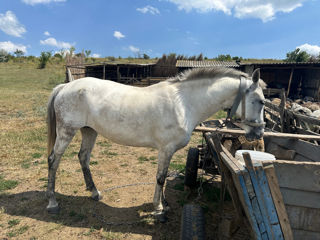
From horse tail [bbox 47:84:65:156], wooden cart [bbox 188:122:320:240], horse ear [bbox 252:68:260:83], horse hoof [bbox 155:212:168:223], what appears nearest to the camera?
wooden cart [bbox 188:122:320:240]

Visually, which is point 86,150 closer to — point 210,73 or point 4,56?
point 210,73

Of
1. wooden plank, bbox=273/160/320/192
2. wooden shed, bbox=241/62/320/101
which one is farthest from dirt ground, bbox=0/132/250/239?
wooden shed, bbox=241/62/320/101

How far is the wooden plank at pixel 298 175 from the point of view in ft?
5.06

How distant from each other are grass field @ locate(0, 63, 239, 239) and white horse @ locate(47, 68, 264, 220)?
33cm

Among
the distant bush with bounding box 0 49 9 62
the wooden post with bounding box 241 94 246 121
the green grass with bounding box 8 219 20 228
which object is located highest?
the distant bush with bounding box 0 49 9 62

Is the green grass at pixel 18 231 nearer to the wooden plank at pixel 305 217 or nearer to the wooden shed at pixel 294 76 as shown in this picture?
the wooden plank at pixel 305 217

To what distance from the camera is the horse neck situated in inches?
112

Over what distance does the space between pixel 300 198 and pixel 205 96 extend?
1712mm

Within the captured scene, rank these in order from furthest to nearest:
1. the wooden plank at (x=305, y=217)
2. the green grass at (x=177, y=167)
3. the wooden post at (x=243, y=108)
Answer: the green grass at (x=177, y=167) → the wooden post at (x=243, y=108) → the wooden plank at (x=305, y=217)

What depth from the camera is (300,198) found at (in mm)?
1619

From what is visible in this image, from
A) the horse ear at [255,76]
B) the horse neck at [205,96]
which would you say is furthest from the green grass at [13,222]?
the horse ear at [255,76]

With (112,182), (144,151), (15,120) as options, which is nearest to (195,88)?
(112,182)

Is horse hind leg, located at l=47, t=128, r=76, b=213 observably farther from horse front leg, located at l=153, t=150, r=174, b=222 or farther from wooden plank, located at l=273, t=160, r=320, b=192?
wooden plank, located at l=273, t=160, r=320, b=192

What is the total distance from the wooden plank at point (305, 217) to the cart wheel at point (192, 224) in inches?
34.9
